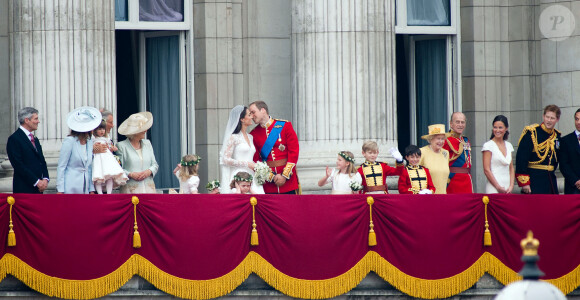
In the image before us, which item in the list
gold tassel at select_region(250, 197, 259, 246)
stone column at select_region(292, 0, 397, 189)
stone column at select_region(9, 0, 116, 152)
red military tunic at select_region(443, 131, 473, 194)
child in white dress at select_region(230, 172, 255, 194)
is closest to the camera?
gold tassel at select_region(250, 197, 259, 246)

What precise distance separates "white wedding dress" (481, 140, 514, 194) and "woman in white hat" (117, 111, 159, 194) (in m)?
4.25

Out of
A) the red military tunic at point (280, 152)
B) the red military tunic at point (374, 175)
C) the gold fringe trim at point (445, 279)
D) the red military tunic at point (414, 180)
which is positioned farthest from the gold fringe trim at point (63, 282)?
the red military tunic at point (414, 180)

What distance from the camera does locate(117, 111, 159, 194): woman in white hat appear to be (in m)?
14.6

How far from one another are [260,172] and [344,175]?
1.15 m

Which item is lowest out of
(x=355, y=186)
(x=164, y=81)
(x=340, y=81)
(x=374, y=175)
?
(x=355, y=186)

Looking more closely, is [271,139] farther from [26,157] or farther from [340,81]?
[26,157]

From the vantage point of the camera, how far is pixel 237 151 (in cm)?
1486

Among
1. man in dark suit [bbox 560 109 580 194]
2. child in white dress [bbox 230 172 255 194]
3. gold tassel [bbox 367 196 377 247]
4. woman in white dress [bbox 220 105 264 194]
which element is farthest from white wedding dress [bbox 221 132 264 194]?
man in dark suit [bbox 560 109 580 194]

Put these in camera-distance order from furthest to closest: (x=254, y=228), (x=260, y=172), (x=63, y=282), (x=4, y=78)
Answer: (x=4, y=78) → (x=260, y=172) → (x=254, y=228) → (x=63, y=282)

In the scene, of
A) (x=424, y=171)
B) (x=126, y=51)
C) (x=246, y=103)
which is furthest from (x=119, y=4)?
(x=424, y=171)

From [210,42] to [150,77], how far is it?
3.52 feet

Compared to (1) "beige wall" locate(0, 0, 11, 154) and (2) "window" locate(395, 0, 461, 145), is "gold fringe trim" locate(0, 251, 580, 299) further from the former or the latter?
(2) "window" locate(395, 0, 461, 145)

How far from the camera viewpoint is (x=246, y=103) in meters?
18.5

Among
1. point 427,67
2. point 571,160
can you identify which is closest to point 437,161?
point 571,160
